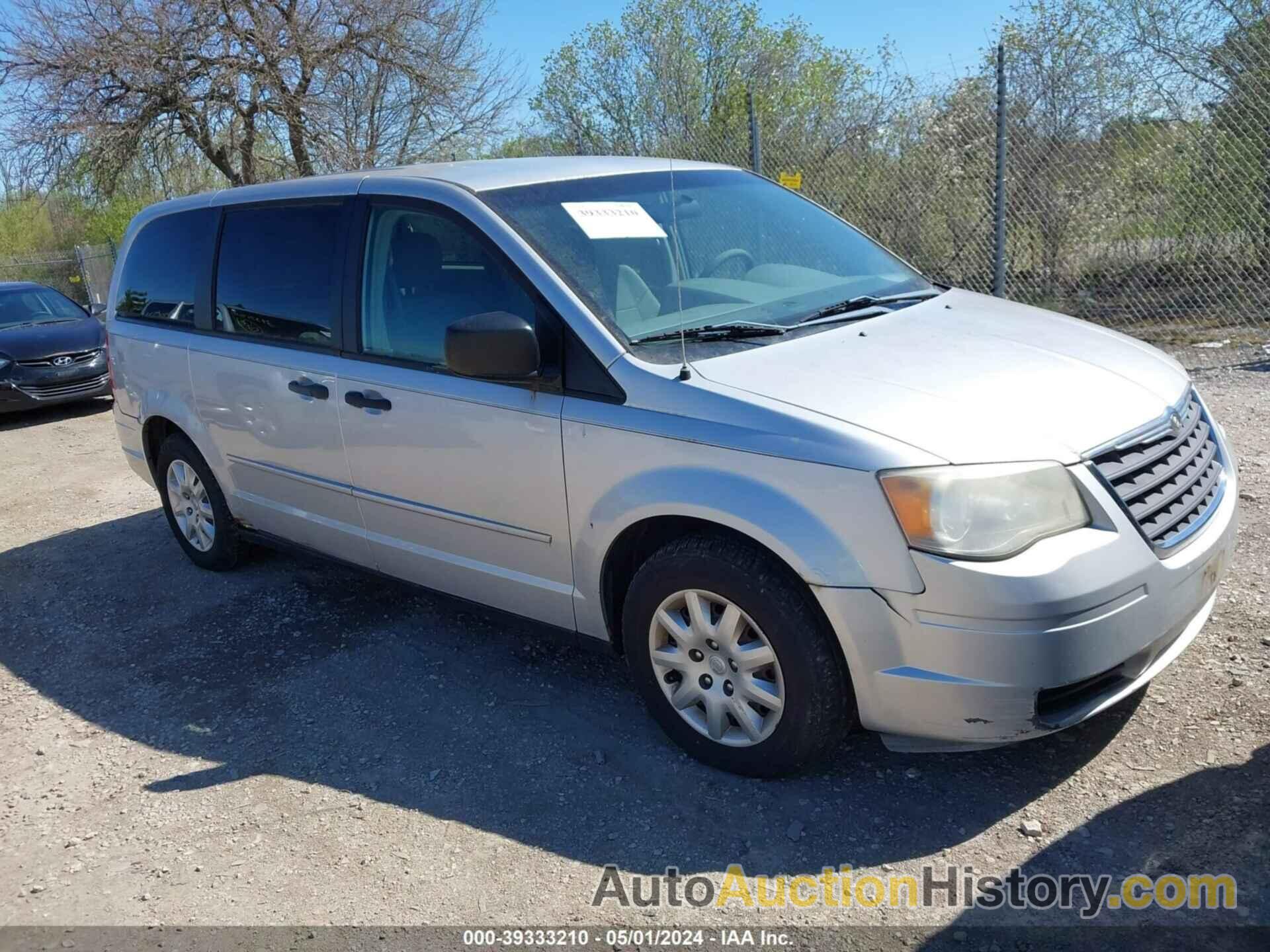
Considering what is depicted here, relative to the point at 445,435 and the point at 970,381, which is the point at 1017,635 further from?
the point at 445,435

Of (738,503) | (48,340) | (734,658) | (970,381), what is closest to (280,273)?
(738,503)

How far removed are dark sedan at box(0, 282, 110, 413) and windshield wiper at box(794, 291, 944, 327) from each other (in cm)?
911

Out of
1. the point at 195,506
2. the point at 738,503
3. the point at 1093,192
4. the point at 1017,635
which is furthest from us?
the point at 1093,192

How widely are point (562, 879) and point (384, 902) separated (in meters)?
0.51

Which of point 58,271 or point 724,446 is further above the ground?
point 58,271

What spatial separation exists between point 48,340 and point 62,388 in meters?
0.58

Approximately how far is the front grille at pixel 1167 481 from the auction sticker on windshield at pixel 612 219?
1.79 meters

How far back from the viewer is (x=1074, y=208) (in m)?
9.00

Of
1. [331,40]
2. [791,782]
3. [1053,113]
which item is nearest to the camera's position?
[791,782]

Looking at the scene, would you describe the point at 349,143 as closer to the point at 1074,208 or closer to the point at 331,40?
the point at 331,40

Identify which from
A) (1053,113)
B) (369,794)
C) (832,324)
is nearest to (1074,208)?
(1053,113)

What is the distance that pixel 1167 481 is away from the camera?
3.11m

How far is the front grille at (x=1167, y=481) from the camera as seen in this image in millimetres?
2963

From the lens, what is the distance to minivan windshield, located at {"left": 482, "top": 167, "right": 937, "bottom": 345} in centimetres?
363
